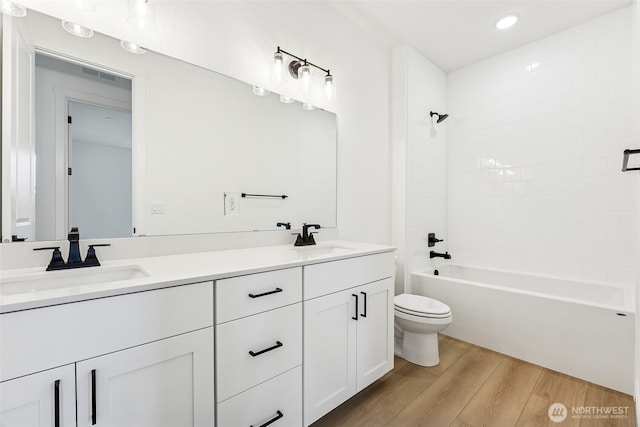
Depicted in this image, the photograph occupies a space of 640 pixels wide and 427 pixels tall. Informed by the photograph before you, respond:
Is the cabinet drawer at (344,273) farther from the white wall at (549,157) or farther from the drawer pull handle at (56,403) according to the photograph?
the white wall at (549,157)

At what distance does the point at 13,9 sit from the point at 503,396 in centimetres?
301

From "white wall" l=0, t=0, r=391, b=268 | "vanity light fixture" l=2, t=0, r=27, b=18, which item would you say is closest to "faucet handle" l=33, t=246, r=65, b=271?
"white wall" l=0, t=0, r=391, b=268

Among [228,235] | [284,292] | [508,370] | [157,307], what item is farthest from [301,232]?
[508,370]

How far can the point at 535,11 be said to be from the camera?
2232 millimetres

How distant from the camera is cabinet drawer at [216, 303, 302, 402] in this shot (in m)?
1.04

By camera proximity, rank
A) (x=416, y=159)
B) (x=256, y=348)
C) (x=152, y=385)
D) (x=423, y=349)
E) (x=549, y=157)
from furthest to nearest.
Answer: (x=416, y=159)
(x=549, y=157)
(x=423, y=349)
(x=256, y=348)
(x=152, y=385)

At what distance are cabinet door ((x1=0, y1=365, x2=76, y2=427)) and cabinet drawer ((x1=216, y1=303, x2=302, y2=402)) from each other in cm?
40

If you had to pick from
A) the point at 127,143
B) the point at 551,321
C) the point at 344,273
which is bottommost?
the point at 551,321

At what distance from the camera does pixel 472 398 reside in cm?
169

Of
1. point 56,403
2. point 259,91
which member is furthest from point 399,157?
point 56,403

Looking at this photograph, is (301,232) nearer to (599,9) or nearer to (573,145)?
(573,145)

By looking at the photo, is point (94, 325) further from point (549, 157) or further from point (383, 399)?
point (549, 157)

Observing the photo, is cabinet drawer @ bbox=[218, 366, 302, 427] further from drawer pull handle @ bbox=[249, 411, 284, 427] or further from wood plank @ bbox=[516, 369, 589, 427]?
wood plank @ bbox=[516, 369, 589, 427]

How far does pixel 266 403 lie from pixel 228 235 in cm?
87
